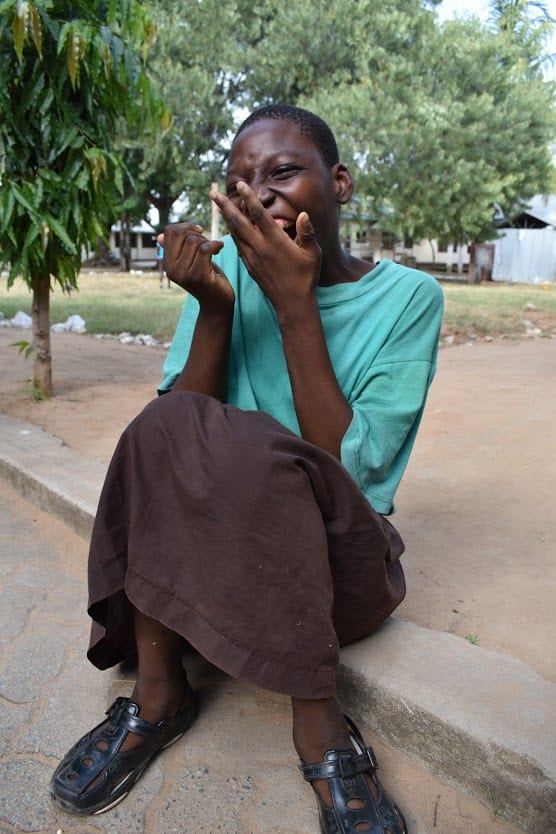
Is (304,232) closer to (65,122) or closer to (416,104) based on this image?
(65,122)

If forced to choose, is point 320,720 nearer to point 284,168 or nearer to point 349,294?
point 349,294

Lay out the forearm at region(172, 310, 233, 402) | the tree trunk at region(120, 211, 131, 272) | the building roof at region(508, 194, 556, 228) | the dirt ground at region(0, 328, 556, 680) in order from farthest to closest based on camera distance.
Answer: the building roof at region(508, 194, 556, 228) < the tree trunk at region(120, 211, 131, 272) < the dirt ground at region(0, 328, 556, 680) < the forearm at region(172, 310, 233, 402)

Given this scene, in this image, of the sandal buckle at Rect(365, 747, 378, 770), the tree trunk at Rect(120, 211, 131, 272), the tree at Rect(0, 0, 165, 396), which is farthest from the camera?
the tree trunk at Rect(120, 211, 131, 272)

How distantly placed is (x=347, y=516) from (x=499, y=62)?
22998 mm

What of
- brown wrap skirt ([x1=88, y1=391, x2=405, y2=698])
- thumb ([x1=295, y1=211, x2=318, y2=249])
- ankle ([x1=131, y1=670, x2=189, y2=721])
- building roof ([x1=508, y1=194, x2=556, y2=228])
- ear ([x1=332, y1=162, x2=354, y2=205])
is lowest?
ankle ([x1=131, y1=670, x2=189, y2=721])

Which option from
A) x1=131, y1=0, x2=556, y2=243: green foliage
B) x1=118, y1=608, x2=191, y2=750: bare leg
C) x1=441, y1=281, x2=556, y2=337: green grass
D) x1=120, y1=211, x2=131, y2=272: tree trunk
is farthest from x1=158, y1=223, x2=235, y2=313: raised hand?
x1=120, y1=211, x2=131, y2=272: tree trunk

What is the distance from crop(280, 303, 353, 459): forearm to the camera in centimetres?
149

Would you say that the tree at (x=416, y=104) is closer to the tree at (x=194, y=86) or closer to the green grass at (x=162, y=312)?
the tree at (x=194, y=86)

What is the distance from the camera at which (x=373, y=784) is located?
1384 mm

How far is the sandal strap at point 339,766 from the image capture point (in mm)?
1361

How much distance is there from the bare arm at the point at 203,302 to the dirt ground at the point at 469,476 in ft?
3.18

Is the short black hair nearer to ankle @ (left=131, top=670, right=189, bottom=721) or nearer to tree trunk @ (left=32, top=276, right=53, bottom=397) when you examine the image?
ankle @ (left=131, top=670, right=189, bottom=721)

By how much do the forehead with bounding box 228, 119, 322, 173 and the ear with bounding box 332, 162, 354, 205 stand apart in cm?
9

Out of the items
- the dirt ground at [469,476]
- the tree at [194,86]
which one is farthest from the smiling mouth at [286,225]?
the tree at [194,86]
